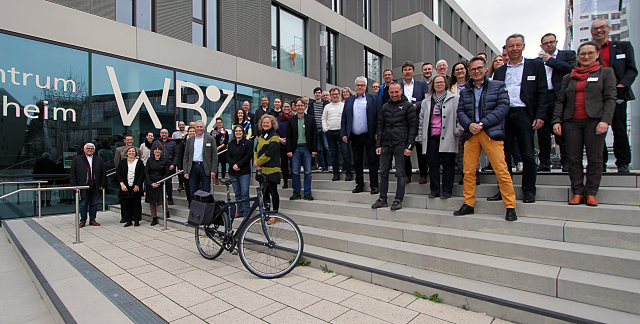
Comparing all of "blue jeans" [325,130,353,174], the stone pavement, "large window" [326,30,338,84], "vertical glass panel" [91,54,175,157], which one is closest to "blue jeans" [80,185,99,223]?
"vertical glass panel" [91,54,175,157]

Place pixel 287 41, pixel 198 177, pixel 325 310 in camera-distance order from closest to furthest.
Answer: pixel 325 310, pixel 198 177, pixel 287 41

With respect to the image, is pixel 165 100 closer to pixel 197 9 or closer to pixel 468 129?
pixel 197 9

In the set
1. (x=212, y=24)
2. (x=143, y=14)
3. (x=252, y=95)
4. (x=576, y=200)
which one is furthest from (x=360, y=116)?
(x=212, y=24)

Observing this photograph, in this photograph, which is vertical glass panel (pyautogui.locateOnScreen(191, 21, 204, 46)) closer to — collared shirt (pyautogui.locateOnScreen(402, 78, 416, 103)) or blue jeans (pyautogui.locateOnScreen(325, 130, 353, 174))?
blue jeans (pyautogui.locateOnScreen(325, 130, 353, 174))

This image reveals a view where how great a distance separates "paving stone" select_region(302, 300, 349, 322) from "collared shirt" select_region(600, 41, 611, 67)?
4797mm

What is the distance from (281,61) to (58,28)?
7229 millimetres

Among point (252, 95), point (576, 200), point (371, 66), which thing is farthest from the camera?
point (371, 66)

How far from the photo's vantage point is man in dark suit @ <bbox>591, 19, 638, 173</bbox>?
175 inches

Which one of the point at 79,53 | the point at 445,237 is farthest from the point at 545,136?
the point at 79,53

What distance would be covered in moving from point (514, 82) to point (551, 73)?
3.14 ft

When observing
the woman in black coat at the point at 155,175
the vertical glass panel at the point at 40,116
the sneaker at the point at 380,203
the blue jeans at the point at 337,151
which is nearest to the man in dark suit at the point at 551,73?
the sneaker at the point at 380,203

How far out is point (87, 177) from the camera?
25.6 feet

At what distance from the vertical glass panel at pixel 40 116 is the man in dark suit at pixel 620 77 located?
1071cm

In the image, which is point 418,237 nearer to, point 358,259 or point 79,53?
point 358,259
